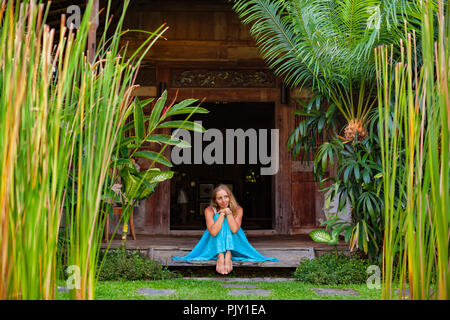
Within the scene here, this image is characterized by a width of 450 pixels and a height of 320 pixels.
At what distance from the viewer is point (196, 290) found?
9.71ft

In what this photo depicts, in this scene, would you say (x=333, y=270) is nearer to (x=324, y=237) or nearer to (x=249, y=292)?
(x=324, y=237)

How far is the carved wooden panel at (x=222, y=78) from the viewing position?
5367 millimetres

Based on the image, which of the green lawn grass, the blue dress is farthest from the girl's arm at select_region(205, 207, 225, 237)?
the green lawn grass

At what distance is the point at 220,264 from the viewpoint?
11.6 ft

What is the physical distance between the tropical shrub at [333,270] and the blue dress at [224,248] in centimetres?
33

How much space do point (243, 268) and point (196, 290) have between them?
98 centimetres

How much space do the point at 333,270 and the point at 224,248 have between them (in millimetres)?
824

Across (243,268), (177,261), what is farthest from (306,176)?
(177,261)

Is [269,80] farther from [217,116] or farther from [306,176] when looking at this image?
[217,116]

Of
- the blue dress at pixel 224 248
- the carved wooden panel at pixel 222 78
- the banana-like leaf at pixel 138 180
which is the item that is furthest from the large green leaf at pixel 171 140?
the carved wooden panel at pixel 222 78

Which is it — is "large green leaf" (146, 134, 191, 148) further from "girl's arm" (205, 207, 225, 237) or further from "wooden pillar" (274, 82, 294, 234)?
"wooden pillar" (274, 82, 294, 234)

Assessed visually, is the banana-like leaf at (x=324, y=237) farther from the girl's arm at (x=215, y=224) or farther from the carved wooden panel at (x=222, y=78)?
the carved wooden panel at (x=222, y=78)

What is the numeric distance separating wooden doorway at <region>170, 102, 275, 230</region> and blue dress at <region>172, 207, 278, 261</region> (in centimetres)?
417
